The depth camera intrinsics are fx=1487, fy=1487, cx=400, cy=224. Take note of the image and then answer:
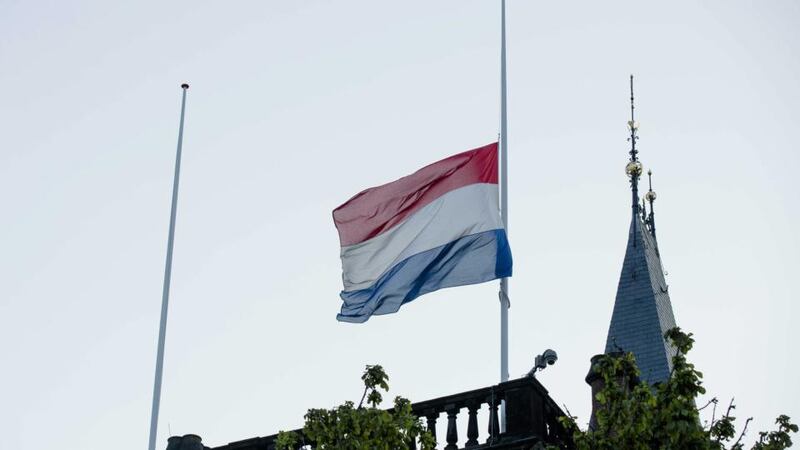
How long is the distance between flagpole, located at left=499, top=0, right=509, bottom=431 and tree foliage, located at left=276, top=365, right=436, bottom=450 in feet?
5.40

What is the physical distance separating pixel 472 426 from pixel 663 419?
160 inches

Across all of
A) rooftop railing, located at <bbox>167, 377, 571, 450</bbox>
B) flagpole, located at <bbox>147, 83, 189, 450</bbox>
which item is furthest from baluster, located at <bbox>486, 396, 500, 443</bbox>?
flagpole, located at <bbox>147, 83, 189, 450</bbox>

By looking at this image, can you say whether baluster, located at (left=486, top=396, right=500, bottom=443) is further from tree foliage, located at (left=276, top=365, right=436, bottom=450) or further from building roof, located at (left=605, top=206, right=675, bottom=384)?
building roof, located at (left=605, top=206, right=675, bottom=384)

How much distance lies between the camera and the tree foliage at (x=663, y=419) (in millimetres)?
22016

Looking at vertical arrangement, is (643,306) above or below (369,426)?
above

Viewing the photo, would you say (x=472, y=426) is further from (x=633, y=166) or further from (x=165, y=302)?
(x=633, y=166)

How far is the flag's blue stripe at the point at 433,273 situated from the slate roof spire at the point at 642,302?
172 ft

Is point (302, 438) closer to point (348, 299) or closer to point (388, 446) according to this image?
point (388, 446)

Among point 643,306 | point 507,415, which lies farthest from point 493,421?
point 643,306

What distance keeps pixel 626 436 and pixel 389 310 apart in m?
9.02

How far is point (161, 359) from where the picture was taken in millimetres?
32719

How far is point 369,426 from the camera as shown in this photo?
23984mm

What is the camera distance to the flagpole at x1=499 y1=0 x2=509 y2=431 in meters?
28.1

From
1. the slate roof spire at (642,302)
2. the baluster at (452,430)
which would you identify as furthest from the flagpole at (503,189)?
the slate roof spire at (642,302)
